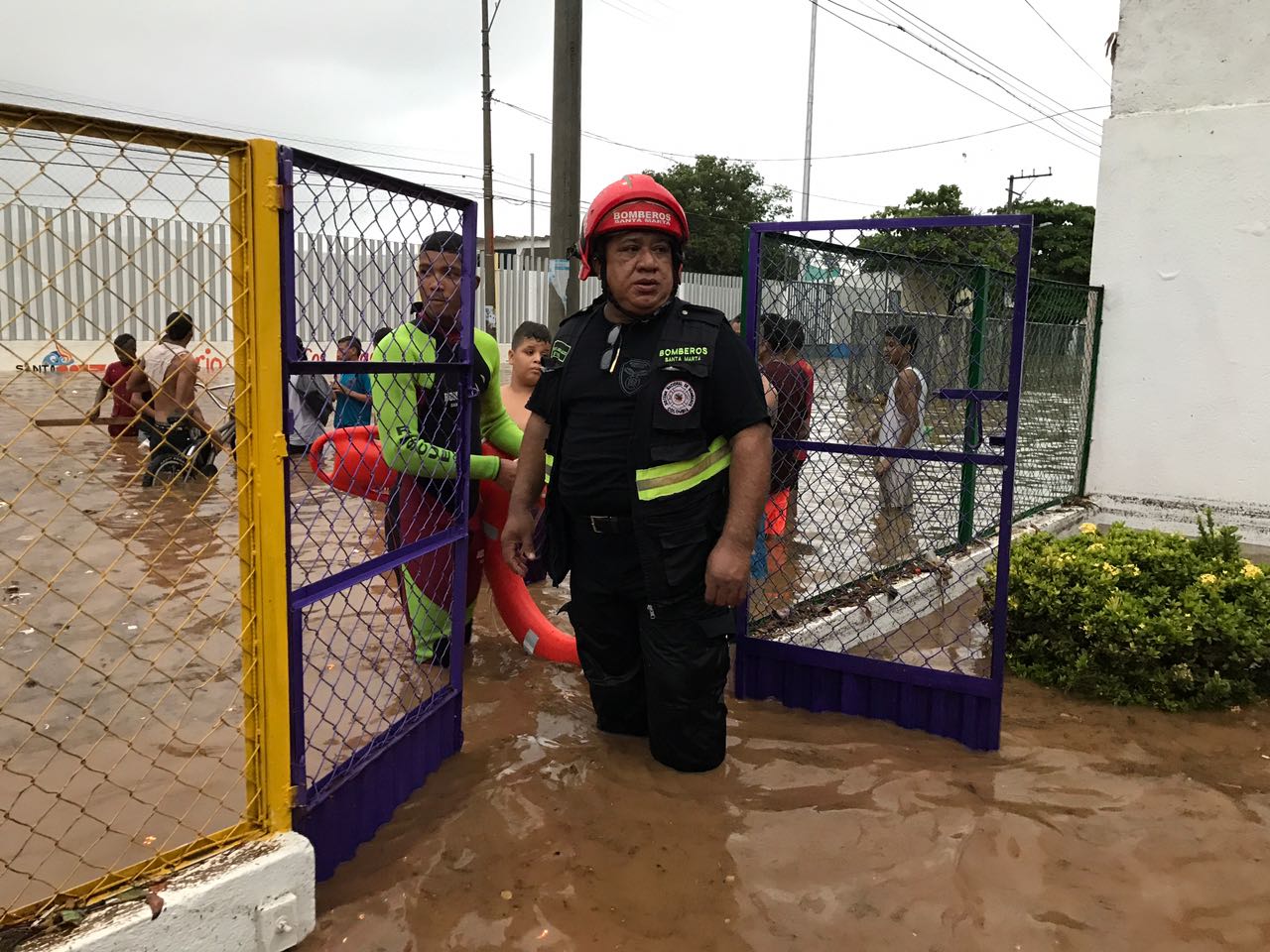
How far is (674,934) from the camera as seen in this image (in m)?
2.53

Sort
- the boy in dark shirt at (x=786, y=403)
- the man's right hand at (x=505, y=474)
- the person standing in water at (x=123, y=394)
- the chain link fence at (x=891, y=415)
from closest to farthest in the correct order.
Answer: the person standing in water at (x=123, y=394) → the man's right hand at (x=505, y=474) → the chain link fence at (x=891, y=415) → the boy in dark shirt at (x=786, y=403)

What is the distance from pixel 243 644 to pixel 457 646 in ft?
3.25

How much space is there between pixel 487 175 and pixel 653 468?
17.1 metres

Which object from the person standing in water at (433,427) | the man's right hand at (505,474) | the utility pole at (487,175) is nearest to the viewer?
the person standing in water at (433,427)

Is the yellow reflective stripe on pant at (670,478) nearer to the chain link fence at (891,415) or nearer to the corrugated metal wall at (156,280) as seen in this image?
the chain link fence at (891,415)

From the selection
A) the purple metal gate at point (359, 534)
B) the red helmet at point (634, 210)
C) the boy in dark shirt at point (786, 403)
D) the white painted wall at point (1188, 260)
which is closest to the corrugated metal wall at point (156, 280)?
the purple metal gate at point (359, 534)

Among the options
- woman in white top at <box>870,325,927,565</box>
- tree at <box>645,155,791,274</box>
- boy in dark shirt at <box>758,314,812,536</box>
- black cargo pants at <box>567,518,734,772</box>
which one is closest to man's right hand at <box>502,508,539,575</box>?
black cargo pants at <box>567,518,734,772</box>

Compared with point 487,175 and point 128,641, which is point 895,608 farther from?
point 487,175

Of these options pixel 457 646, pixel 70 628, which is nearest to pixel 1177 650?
pixel 457 646

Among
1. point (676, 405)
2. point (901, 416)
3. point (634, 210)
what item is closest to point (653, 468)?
point (676, 405)

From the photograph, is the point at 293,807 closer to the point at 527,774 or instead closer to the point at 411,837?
the point at 411,837

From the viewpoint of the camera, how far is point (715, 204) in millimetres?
33906

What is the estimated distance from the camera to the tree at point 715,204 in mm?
33375

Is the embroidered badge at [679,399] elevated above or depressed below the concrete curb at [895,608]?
above
